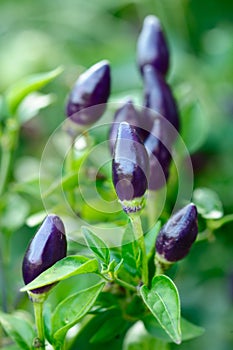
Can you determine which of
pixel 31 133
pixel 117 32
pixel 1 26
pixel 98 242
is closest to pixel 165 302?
pixel 98 242

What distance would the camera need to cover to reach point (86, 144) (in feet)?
4.05

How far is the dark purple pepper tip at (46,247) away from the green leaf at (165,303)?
12 centimetres

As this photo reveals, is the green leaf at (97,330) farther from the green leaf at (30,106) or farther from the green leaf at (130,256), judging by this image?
the green leaf at (30,106)

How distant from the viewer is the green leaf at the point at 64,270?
886mm

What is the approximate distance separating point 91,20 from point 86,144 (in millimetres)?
1374

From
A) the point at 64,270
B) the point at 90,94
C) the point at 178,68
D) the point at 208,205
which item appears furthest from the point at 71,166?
the point at 178,68

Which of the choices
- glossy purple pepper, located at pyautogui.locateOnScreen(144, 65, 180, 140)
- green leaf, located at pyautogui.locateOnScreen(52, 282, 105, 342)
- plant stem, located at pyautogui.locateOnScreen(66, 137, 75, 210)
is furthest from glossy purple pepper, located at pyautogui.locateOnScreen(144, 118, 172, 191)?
green leaf, located at pyautogui.locateOnScreen(52, 282, 105, 342)

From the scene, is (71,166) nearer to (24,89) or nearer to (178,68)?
(24,89)

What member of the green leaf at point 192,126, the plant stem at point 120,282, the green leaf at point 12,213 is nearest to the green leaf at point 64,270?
the plant stem at point 120,282

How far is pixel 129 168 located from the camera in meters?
0.95

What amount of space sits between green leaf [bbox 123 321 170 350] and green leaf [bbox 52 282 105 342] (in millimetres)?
194

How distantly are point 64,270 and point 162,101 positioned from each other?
0.37 m

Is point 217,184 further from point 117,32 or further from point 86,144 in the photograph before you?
point 117,32

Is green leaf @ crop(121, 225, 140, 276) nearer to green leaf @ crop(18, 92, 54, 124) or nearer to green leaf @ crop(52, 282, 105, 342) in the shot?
green leaf @ crop(52, 282, 105, 342)
